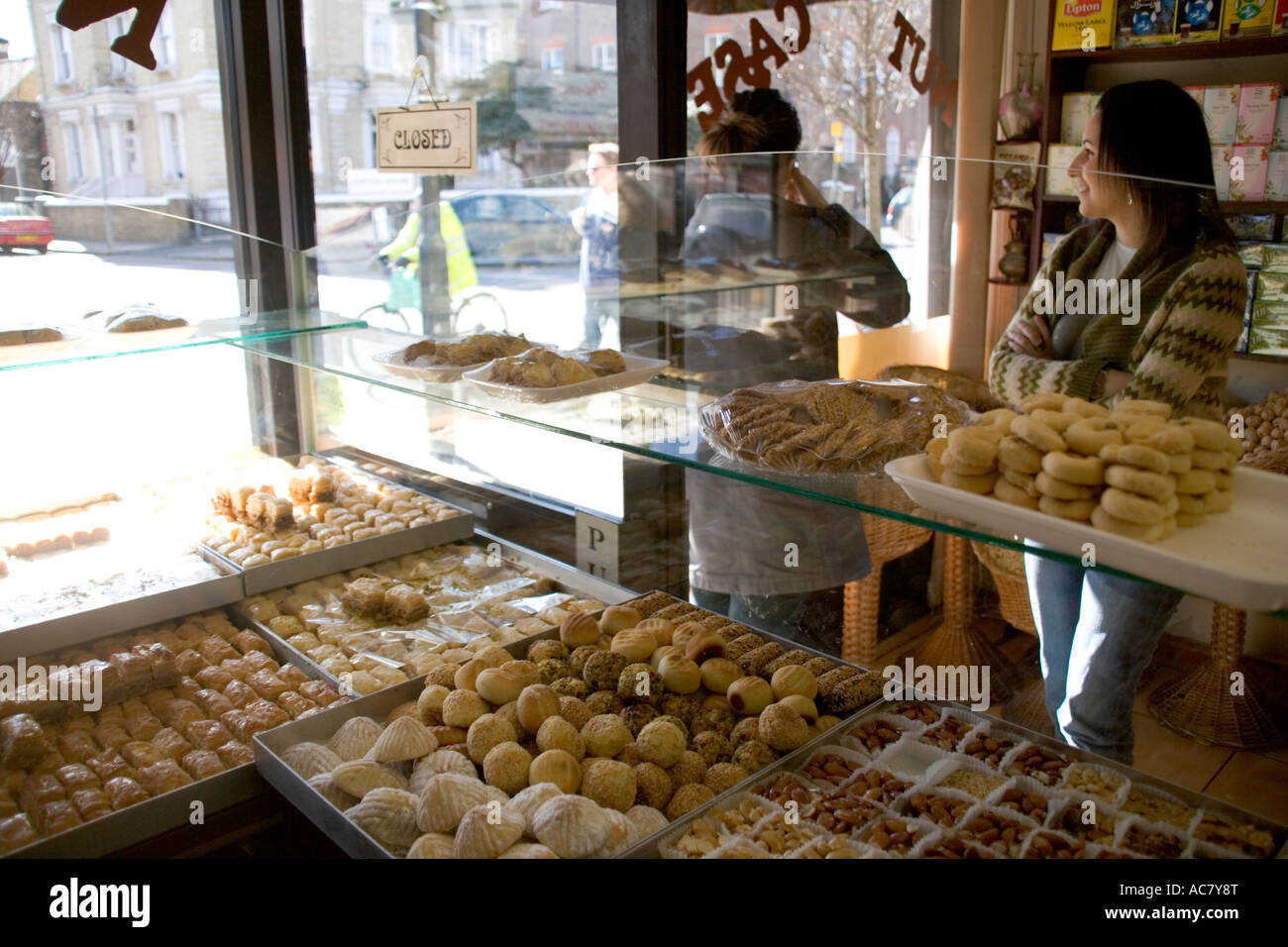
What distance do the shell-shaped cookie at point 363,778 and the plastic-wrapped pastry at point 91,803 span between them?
1.26ft

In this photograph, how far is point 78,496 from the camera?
Result: 288 cm

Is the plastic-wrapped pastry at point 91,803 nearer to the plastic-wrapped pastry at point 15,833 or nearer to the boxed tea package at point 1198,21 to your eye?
the plastic-wrapped pastry at point 15,833

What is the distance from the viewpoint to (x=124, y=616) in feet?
7.29

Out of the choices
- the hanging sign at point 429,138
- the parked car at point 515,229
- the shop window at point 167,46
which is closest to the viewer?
the hanging sign at point 429,138

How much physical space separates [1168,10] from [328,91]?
3.64m

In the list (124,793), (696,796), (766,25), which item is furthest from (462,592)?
(766,25)

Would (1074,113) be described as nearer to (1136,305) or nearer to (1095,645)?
(1095,645)

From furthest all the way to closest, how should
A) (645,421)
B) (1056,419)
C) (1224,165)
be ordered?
1. (1224,165)
2. (645,421)
3. (1056,419)

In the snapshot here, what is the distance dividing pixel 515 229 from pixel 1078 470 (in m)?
3.69

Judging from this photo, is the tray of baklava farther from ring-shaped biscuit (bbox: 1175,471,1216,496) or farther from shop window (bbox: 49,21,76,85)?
ring-shaped biscuit (bbox: 1175,471,1216,496)

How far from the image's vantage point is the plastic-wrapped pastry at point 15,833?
152cm

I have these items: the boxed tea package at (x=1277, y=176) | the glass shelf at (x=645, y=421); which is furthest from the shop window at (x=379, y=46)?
the boxed tea package at (x=1277, y=176)

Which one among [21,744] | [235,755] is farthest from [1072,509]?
[21,744]
